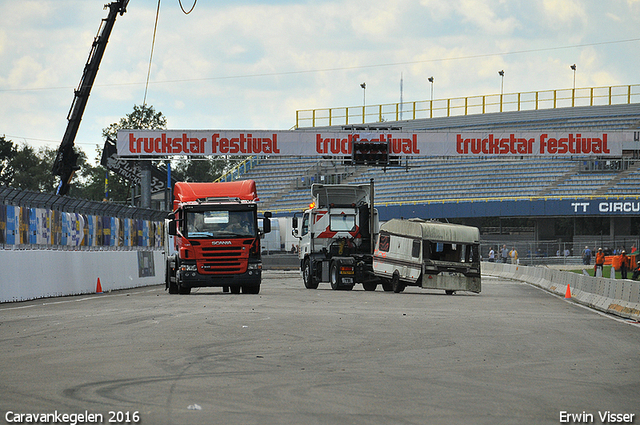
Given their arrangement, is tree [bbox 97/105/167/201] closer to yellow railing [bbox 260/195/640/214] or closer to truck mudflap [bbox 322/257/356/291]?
yellow railing [bbox 260/195/640/214]

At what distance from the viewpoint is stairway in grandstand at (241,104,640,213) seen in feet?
206

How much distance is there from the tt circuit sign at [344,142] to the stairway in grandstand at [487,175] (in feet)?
47.6

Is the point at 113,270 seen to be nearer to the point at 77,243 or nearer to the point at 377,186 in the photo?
the point at 77,243

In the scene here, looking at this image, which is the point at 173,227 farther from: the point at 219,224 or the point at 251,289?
the point at 251,289

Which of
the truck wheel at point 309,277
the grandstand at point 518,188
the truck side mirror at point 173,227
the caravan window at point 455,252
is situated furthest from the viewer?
the grandstand at point 518,188

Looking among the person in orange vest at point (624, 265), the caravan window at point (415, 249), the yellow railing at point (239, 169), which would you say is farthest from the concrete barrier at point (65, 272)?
the yellow railing at point (239, 169)

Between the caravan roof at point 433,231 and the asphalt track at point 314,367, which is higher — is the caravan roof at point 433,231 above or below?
above

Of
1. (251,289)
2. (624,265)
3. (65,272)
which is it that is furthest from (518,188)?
(65,272)

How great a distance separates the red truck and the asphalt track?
25.6ft

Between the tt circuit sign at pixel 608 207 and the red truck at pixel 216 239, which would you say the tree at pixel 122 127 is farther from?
the red truck at pixel 216 239

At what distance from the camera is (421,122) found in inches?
2840

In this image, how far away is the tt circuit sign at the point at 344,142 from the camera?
1768 inches

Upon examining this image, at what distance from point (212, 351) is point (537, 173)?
5690cm

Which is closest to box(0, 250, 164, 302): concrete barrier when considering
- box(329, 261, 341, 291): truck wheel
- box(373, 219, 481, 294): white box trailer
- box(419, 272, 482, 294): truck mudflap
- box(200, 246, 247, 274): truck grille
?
box(200, 246, 247, 274): truck grille
